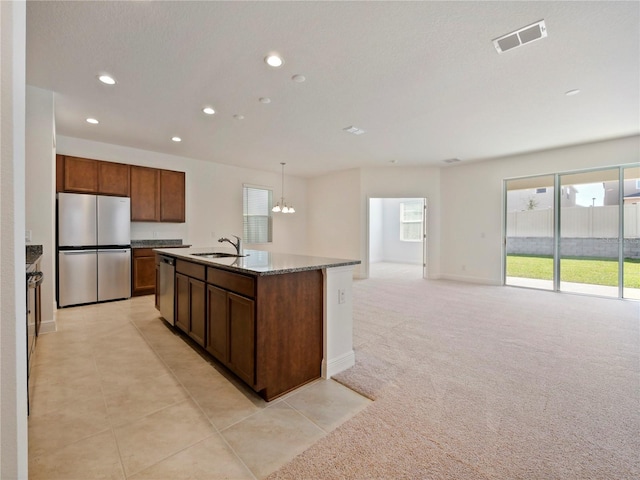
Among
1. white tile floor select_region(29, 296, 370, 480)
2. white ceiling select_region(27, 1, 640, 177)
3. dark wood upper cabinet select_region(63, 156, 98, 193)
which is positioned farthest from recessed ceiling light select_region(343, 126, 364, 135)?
dark wood upper cabinet select_region(63, 156, 98, 193)

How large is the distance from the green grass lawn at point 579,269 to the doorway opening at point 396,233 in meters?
3.68

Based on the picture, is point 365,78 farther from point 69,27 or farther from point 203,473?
point 203,473

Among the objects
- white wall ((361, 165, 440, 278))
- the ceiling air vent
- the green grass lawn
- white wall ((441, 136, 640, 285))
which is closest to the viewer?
the ceiling air vent

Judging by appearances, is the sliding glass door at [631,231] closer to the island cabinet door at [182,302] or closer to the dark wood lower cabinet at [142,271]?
the island cabinet door at [182,302]

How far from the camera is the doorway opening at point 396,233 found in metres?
10.2

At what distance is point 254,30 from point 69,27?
1.46 metres

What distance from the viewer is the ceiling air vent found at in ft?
7.14

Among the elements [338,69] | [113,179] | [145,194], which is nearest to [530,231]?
[338,69]

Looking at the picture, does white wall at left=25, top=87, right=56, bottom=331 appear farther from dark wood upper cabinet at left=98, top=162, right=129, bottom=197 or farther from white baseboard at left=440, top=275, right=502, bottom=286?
white baseboard at left=440, top=275, right=502, bottom=286

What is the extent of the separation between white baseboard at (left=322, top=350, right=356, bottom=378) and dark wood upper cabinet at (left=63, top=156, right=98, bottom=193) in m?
4.79

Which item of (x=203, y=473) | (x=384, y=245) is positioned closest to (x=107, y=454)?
(x=203, y=473)

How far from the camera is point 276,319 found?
200 centimetres

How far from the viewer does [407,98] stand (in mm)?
3346

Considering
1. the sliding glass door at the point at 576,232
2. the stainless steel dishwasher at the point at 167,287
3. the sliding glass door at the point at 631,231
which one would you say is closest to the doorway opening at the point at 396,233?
the sliding glass door at the point at 576,232
